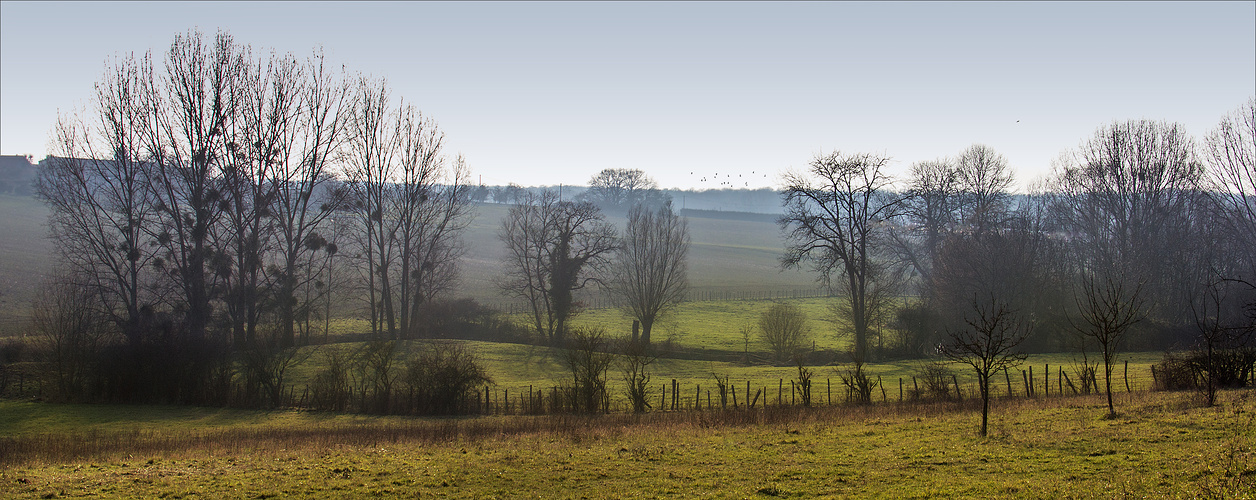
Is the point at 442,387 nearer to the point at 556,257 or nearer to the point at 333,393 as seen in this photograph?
the point at 333,393

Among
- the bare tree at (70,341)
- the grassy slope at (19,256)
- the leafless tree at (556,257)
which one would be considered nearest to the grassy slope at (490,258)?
the grassy slope at (19,256)

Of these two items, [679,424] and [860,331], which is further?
[860,331]

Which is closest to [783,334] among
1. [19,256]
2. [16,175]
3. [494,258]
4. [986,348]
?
[986,348]

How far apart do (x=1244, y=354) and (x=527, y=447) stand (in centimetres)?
2198

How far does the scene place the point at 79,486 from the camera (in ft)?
41.8

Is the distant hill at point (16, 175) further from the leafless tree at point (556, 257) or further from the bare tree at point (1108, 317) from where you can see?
the bare tree at point (1108, 317)

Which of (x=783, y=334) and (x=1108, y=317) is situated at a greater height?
(x=1108, y=317)

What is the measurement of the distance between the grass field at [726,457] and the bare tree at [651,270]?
2777 cm

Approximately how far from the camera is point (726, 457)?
575 inches

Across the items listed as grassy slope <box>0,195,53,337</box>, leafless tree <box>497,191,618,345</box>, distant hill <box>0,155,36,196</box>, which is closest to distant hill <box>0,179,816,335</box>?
grassy slope <box>0,195,53,337</box>

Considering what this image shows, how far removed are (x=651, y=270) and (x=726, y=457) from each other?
3635 centimetres

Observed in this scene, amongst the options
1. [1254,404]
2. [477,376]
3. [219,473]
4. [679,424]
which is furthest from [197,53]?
[1254,404]

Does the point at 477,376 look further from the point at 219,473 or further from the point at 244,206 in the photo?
the point at 244,206

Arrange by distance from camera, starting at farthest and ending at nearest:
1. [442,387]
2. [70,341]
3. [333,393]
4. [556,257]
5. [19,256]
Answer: [19,256] → [556,257] → [70,341] → [333,393] → [442,387]
